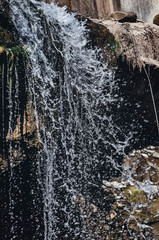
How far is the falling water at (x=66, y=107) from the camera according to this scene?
99.8 inches

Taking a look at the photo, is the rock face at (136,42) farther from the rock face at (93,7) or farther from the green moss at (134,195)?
the green moss at (134,195)

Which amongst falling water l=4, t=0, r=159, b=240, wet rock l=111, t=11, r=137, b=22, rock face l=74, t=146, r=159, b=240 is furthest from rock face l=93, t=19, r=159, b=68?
rock face l=74, t=146, r=159, b=240

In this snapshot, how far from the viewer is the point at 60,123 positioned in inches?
114

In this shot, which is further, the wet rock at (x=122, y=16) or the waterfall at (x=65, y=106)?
the wet rock at (x=122, y=16)

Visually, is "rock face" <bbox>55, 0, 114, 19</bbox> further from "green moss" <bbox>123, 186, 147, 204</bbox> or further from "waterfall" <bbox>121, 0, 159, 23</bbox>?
"green moss" <bbox>123, 186, 147, 204</bbox>

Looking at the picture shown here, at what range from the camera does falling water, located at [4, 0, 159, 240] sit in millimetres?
2535

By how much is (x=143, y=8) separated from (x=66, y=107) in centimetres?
289

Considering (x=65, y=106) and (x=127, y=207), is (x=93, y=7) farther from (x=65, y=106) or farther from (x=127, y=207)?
(x=127, y=207)

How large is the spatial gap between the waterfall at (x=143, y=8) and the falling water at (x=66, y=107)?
69.7 inches

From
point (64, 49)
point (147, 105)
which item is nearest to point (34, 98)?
point (64, 49)

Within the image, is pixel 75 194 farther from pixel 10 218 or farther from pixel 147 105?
pixel 147 105

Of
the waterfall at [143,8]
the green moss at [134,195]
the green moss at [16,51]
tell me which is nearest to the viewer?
the green moss at [16,51]

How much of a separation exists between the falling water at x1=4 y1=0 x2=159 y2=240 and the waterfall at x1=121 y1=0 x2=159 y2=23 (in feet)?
5.81

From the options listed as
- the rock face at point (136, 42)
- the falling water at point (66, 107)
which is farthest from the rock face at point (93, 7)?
the falling water at point (66, 107)
